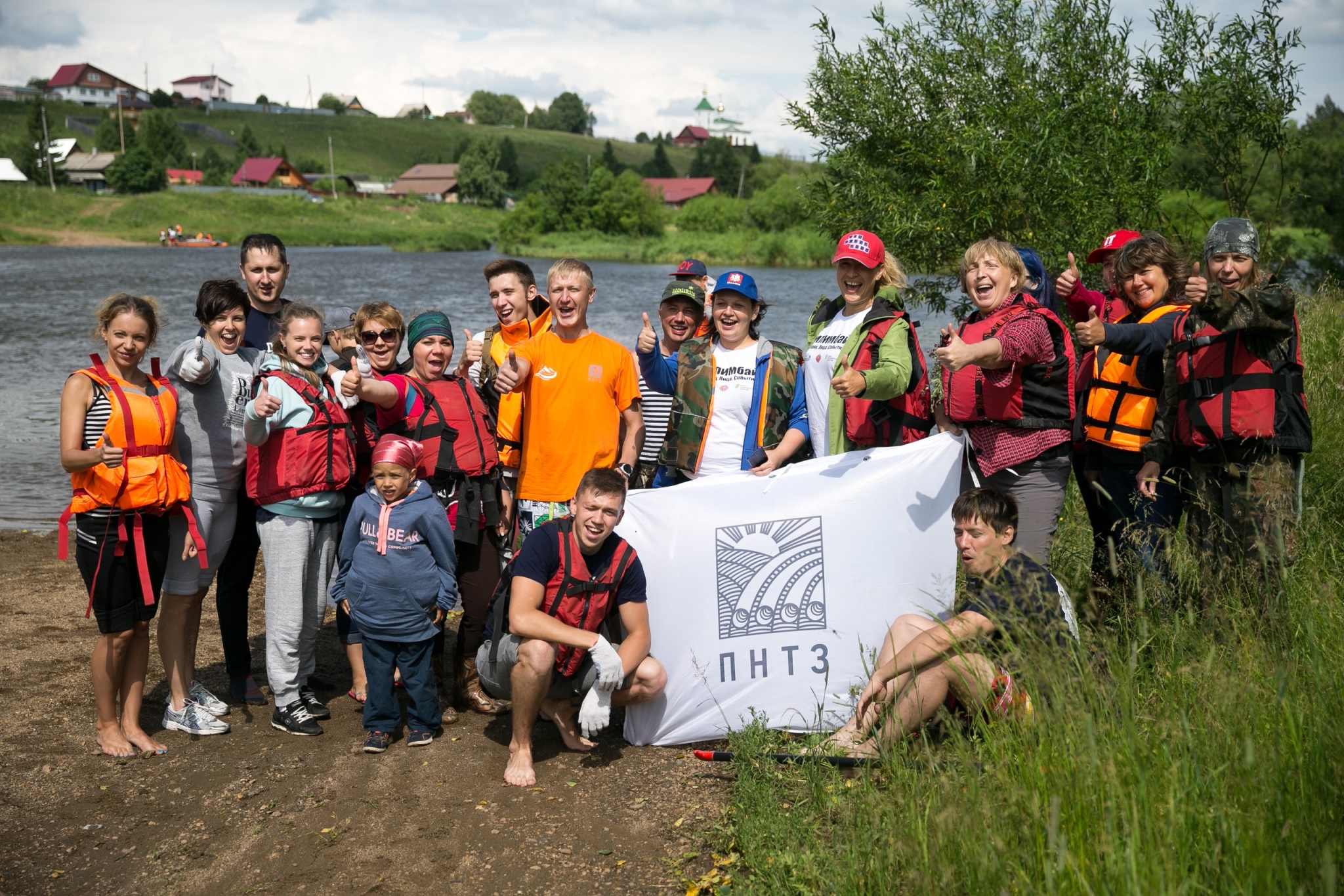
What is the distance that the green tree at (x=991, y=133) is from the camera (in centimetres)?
930

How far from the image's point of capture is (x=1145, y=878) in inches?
104

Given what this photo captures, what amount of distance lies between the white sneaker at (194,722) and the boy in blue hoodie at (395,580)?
813 mm

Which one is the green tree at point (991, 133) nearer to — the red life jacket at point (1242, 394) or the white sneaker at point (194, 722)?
the red life jacket at point (1242, 394)

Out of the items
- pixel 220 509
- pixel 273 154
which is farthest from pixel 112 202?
pixel 220 509

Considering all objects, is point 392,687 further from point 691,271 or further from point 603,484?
point 691,271

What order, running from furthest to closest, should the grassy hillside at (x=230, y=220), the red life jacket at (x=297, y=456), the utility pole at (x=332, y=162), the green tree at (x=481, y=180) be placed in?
the utility pole at (x=332, y=162), the green tree at (x=481, y=180), the grassy hillside at (x=230, y=220), the red life jacket at (x=297, y=456)

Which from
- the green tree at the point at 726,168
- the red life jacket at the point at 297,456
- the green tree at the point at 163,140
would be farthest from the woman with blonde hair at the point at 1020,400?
the green tree at the point at 163,140

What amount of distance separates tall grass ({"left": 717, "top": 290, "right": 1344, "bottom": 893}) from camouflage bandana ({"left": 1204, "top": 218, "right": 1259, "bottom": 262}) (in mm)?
1403

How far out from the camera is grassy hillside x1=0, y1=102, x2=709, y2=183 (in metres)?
130

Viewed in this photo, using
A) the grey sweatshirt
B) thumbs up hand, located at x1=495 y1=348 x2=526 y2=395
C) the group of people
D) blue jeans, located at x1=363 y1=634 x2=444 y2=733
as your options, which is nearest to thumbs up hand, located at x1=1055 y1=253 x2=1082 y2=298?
the group of people

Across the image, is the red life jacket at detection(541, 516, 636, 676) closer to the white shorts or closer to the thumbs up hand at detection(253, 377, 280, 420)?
the thumbs up hand at detection(253, 377, 280, 420)

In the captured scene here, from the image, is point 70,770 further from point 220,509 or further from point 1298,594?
point 1298,594

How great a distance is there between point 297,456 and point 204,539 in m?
0.62

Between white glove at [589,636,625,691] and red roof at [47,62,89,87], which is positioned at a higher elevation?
red roof at [47,62,89,87]
